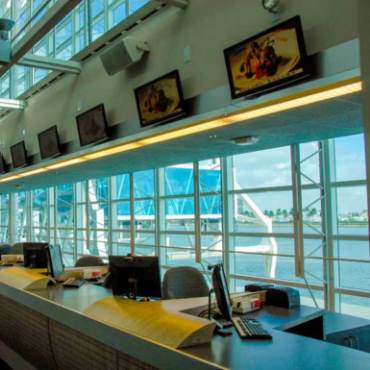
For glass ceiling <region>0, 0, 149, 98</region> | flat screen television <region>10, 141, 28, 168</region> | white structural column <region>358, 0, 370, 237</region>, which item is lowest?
white structural column <region>358, 0, 370, 237</region>

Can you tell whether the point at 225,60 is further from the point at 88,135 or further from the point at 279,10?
the point at 88,135

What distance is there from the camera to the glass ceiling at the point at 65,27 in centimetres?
585

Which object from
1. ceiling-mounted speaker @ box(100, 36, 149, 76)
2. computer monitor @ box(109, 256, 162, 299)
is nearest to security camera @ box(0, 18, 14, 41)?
ceiling-mounted speaker @ box(100, 36, 149, 76)

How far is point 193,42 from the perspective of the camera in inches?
148

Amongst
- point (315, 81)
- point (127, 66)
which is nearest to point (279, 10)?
point (315, 81)

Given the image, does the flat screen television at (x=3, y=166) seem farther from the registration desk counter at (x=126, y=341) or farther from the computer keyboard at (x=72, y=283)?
the computer keyboard at (x=72, y=283)

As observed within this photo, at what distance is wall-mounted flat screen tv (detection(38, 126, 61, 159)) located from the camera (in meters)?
6.08

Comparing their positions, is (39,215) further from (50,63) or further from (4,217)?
(50,63)

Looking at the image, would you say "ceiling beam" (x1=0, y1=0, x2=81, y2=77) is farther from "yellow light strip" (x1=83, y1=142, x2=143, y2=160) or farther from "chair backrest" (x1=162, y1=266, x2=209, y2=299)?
"chair backrest" (x1=162, y1=266, x2=209, y2=299)

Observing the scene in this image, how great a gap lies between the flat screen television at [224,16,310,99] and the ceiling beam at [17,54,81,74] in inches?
104

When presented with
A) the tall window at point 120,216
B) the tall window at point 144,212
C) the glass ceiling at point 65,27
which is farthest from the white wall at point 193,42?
the tall window at point 120,216

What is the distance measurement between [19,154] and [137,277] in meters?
5.03

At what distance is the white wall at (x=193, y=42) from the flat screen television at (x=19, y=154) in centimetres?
142

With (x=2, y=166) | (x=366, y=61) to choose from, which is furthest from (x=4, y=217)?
(x=366, y=61)
